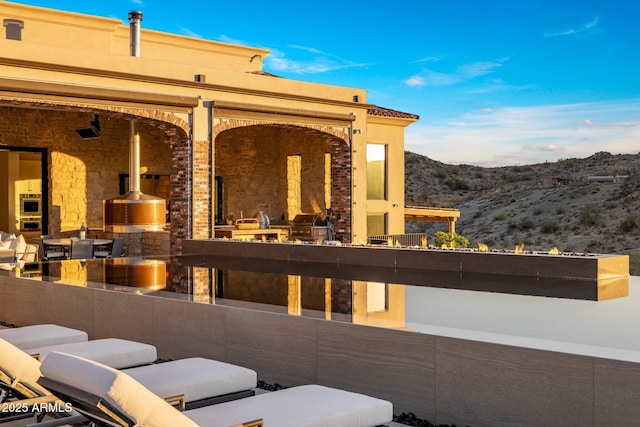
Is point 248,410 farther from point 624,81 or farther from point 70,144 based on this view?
point 624,81

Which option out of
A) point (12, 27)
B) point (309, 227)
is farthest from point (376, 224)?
point (12, 27)

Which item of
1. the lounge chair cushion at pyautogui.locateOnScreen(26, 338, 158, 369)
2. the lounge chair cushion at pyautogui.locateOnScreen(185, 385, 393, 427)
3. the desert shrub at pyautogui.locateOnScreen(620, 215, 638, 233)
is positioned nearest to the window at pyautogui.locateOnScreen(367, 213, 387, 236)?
the lounge chair cushion at pyautogui.locateOnScreen(26, 338, 158, 369)

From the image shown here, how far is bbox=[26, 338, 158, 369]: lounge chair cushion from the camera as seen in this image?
5176 mm

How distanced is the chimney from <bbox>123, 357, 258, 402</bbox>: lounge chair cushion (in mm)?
13514

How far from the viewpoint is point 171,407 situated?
337cm

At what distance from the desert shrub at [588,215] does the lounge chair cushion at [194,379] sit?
36402 millimetres

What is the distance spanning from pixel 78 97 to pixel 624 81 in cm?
3509

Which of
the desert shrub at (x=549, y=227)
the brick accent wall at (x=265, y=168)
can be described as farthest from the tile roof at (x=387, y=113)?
the desert shrub at (x=549, y=227)

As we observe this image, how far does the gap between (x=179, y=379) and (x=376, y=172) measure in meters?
17.5

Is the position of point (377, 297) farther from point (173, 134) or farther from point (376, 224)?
point (376, 224)

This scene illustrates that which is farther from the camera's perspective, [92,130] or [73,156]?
[73,156]

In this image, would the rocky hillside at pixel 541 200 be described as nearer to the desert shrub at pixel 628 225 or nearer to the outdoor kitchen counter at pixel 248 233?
the desert shrub at pixel 628 225

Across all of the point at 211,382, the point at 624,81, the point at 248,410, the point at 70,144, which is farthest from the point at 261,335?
the point at 624,81

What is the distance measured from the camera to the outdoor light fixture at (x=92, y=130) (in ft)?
57.0
